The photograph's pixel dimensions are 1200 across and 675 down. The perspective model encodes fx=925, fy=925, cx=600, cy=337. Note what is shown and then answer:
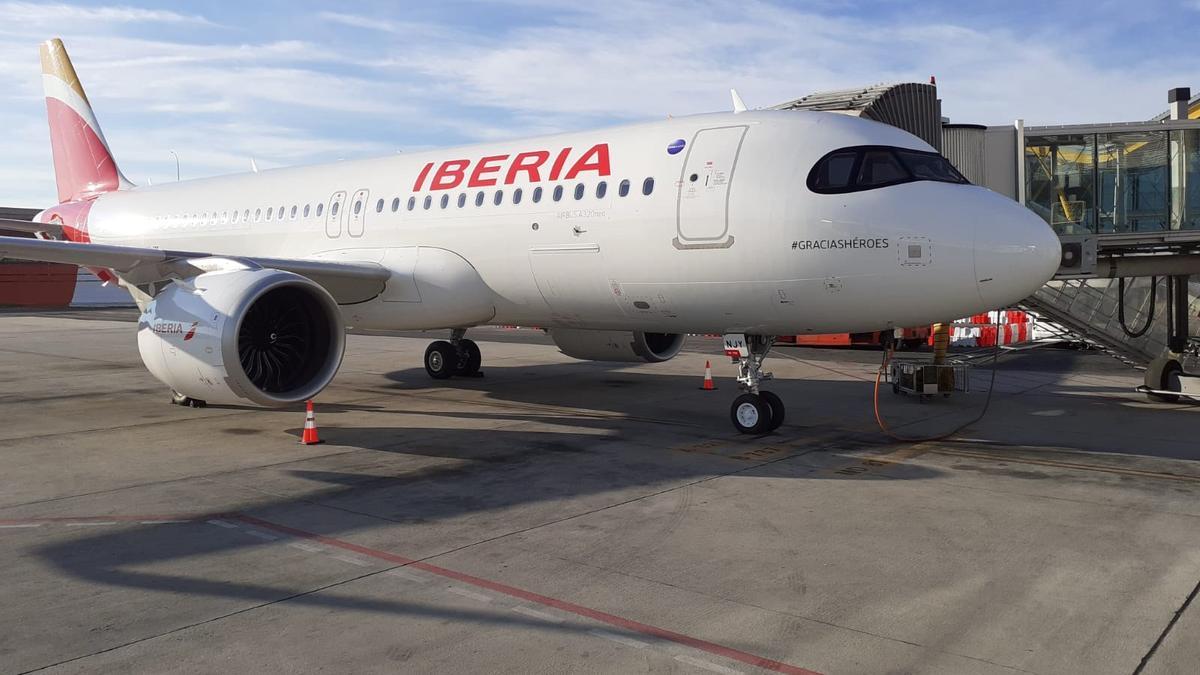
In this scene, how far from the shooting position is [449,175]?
44.2ft

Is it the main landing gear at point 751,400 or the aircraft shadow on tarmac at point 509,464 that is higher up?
the main landing gear at point 751,400

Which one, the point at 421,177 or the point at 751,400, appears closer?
the point at 751,400

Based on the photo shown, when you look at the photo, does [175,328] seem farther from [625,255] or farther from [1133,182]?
[1133,182]

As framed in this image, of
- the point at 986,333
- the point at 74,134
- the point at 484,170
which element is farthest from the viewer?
the point at 986,333

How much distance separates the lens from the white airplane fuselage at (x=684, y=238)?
943cm

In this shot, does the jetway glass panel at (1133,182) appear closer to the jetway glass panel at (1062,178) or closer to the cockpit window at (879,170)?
the jetway glass panel at (1062,178)

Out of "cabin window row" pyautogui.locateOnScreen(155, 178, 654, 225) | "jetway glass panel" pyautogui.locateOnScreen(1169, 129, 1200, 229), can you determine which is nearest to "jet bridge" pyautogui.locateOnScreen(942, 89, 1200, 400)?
"jetway glass panel" pyautogui.locateOnScreen(1169, 129, 1200, 229)

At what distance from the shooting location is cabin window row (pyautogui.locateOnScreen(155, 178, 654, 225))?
11.4 m

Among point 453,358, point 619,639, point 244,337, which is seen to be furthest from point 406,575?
point 453,358

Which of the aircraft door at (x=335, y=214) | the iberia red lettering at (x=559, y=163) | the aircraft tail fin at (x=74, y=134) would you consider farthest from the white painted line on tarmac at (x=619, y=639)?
the aircraft tail fin at (x=74, y=134)

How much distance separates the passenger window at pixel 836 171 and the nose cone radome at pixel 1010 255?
1.41 metres

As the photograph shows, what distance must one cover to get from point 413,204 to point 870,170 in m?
6.76

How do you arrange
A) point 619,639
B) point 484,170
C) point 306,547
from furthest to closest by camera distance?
point 484,170 < point 306,547 < point 619,639

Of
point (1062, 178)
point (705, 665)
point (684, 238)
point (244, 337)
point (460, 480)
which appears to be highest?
point (1062, 178)
